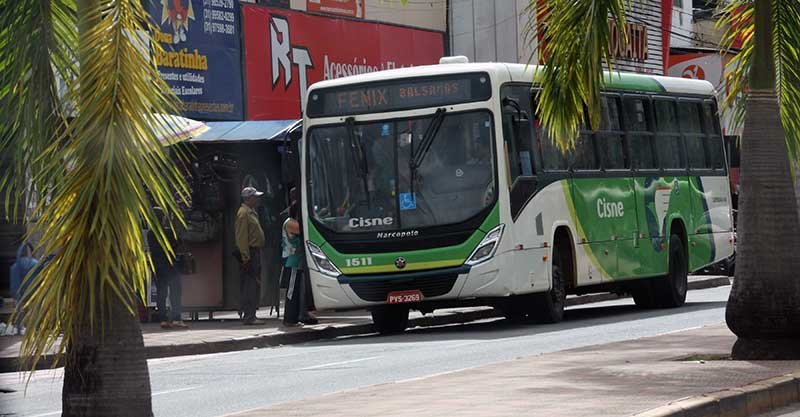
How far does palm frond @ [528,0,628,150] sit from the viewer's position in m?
12.9

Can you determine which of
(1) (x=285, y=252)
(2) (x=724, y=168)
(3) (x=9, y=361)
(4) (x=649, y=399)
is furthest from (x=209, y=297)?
(4) (x=649, y=399)

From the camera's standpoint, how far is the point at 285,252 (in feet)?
69.5

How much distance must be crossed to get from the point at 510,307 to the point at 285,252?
10.5 ft

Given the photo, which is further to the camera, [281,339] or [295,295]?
[295,295]

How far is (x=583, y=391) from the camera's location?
10352 mm

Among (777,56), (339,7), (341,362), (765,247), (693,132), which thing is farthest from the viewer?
(339,7)

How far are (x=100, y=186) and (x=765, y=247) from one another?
6.91m

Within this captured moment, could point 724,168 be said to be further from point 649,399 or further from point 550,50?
point 649,399

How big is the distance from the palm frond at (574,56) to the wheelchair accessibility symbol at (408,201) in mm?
5409

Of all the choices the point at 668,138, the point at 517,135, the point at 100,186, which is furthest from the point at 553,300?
the point at 100,186

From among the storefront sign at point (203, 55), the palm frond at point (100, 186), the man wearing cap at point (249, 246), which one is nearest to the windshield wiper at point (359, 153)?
the man wearing cap at point (249, 246)

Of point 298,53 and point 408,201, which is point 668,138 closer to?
point 408,201

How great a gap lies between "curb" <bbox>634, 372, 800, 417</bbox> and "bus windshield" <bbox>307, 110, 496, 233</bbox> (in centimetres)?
889

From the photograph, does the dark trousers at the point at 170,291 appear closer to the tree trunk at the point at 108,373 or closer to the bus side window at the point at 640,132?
the bus side window at the point at 640,132
